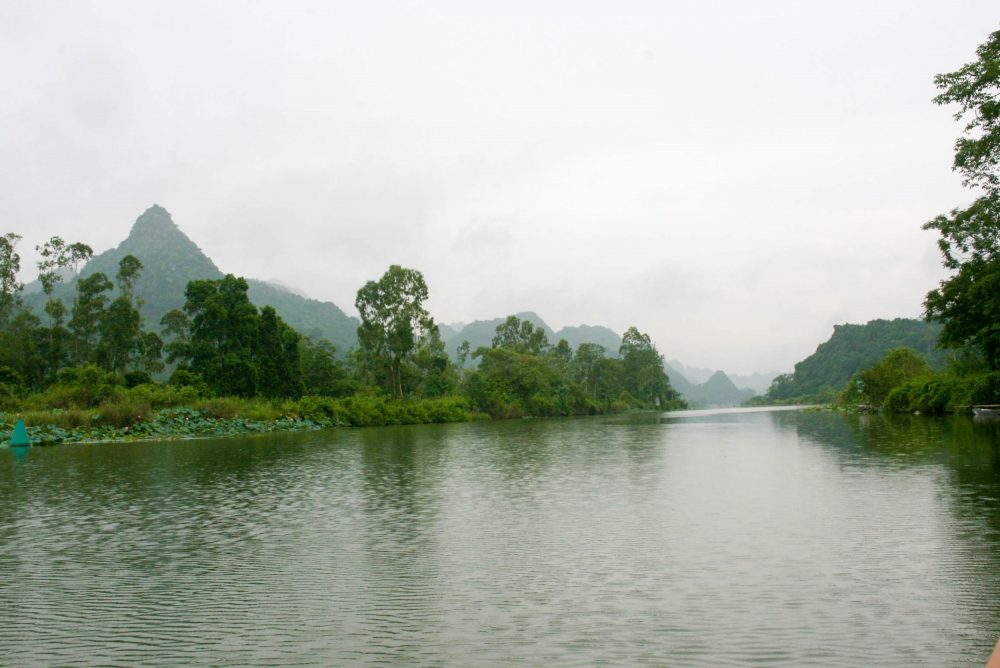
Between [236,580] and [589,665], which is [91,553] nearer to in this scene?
[236,580]

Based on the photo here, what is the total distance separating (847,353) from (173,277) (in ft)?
425

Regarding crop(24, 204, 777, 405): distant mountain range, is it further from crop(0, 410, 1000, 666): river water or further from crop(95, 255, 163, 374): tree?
crop(0, 410, 1000, 666): river water

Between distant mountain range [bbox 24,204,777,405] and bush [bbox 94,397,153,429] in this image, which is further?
distant mountain range [bbox 24,204,777,405]

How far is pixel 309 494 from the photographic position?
1609cm

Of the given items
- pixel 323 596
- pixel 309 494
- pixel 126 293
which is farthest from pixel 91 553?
pixel 126 293

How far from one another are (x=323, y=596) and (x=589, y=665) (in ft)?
11.2

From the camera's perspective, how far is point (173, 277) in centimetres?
13012

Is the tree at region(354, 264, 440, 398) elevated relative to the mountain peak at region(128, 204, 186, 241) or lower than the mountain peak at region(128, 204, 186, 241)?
lower

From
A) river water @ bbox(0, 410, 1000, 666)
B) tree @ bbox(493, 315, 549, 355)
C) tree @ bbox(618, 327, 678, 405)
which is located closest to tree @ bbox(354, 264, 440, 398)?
tree @ bbox(493, 315, 549, 355)

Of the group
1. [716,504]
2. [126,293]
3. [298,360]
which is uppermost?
[126,293]

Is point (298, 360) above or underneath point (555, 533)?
above

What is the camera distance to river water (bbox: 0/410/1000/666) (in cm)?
620

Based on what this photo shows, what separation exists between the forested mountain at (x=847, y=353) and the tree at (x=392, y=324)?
82.0 m

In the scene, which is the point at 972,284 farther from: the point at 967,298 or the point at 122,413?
the point at 122,413
